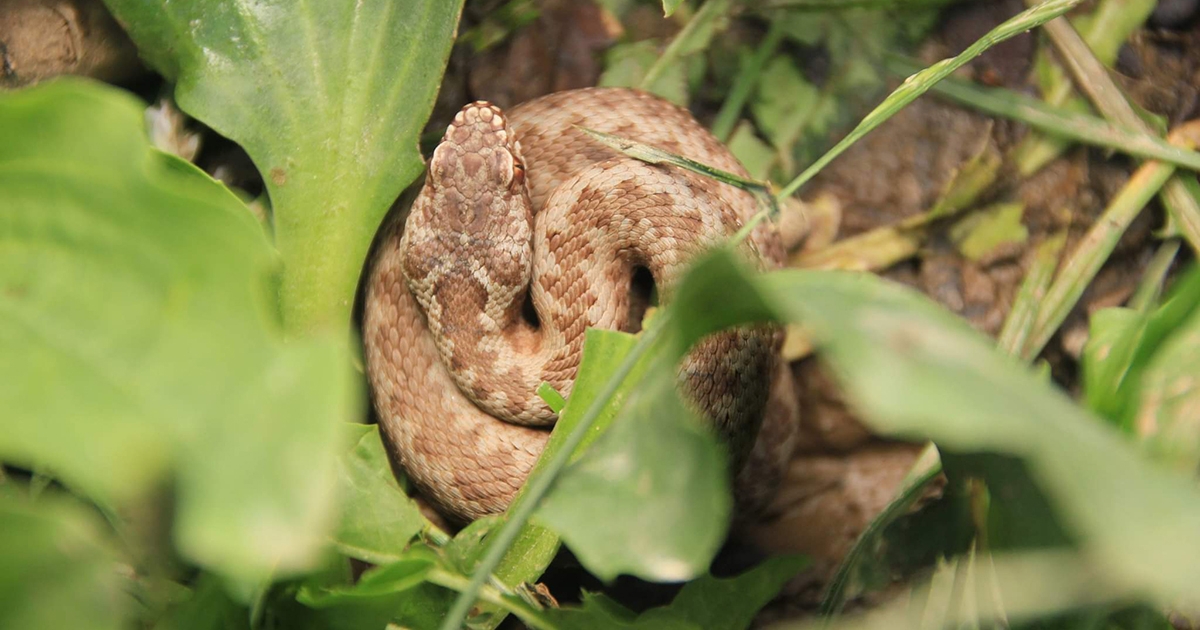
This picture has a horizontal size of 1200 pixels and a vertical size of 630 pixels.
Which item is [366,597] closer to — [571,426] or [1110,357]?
[571,426]

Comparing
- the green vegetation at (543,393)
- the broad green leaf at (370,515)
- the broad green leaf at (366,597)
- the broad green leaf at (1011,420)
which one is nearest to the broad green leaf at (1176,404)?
the green vegetation at (543,393)

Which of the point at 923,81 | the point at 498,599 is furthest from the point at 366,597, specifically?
the point at 923,81

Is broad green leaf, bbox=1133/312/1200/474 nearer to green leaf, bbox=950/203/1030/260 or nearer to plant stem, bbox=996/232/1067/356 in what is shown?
plant stem, bbox=996/232/1067/356

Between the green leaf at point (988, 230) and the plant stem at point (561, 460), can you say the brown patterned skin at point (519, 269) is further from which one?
the plant stem at point (561, 460)

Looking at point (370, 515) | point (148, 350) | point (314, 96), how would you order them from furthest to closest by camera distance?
point (314, 96) → point (370, 515) → point (148, 350)

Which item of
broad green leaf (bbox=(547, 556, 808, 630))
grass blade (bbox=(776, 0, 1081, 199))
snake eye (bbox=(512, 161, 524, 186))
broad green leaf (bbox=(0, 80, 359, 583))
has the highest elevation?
grass blade (bbox=(776, 0, 1081, 199))

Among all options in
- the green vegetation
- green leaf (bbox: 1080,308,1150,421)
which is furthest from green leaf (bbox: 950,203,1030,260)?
green leaf (bbox: 1080,308,1150,421)

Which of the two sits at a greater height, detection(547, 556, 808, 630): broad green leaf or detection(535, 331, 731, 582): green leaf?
detection(535, 331, 731, 582): green leaf

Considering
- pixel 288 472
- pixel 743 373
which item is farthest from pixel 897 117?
pixel 288 472
